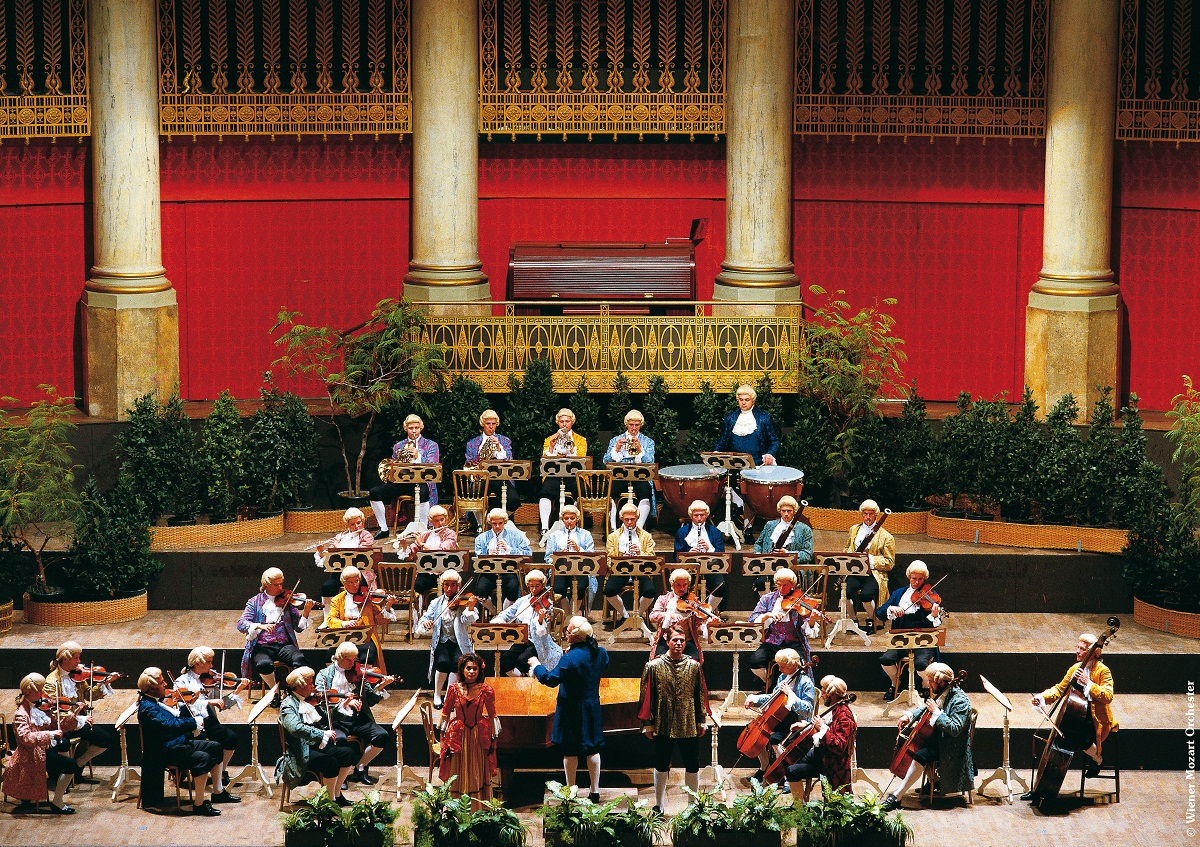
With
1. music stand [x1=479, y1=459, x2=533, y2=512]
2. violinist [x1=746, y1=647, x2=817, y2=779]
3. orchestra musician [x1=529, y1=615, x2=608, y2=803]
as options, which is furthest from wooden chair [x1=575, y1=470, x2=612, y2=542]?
violinist [x1=746, y1=647, x2=817, y2=779]

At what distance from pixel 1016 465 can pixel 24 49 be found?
35.2ft

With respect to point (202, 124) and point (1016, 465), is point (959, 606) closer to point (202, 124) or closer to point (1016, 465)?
point (1016, 465)

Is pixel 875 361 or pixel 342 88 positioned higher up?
pixel 342 88

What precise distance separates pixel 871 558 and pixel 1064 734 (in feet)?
8.15

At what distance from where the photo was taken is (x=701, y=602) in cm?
1695

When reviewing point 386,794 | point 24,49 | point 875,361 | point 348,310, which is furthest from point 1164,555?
point 24,49

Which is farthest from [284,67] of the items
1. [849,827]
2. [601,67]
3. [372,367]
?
[849,827]

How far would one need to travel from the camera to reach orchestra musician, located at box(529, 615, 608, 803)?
1527 cm

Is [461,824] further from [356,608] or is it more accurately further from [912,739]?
[912,739]

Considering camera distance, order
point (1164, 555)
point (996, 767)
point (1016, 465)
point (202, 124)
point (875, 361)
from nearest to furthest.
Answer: point (996, 767), point (1164, 555), point (1016, 465), point (875, 361), point (202, 124)

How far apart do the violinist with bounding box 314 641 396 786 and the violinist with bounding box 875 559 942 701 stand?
4.01 metres

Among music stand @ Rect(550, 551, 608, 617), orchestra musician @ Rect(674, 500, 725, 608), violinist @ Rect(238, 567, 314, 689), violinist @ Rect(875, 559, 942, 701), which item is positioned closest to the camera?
violinist @ Rect(238, 567, 314, 689)

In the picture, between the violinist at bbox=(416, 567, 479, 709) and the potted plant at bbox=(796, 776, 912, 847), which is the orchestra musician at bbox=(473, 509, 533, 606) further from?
the potted plant at bbox=(796, 776, 912, 847)

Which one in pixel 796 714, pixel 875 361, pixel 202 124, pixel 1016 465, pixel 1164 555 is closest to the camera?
pixel 796 714
